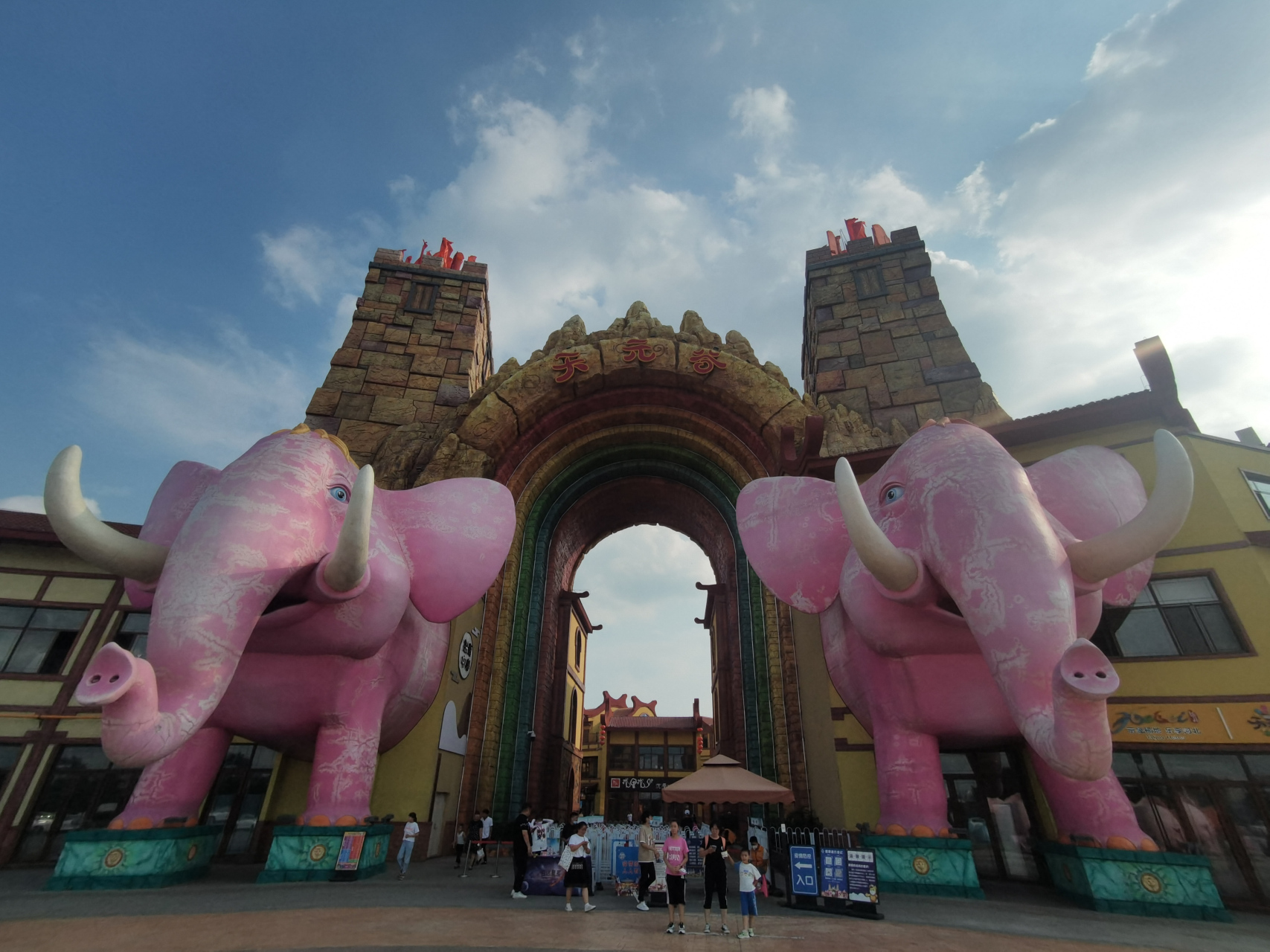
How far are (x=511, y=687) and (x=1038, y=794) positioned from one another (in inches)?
385

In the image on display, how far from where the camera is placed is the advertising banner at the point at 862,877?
20.5 ft

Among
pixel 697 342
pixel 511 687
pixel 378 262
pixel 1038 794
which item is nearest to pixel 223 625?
pixel 511 687

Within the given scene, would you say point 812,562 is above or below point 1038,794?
above

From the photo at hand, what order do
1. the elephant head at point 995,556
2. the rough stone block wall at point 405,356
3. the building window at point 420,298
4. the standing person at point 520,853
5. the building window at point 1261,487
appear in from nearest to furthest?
1. the elephant head at point 995,556
2. the standing person at point 520,853
3. the building window at point 1261,487
4. the rough stone block wall at point 405,356
5. the building window at point 420,298

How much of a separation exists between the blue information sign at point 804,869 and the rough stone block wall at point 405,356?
11.2 m

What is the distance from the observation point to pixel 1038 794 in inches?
336

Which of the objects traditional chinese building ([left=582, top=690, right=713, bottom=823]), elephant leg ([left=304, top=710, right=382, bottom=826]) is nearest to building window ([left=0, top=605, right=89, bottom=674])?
elephant leg ([left=304, top=710, right=382, bottom=826])

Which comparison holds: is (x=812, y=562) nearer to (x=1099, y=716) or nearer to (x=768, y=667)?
(x=1099, y=716)

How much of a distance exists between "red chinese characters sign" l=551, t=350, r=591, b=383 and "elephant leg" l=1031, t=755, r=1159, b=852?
1107 centimetres

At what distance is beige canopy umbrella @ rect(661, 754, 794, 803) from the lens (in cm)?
879

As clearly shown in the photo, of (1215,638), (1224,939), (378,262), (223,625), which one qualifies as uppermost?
(378,262)

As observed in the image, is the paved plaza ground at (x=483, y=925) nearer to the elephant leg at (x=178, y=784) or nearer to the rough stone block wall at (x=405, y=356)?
the elephant leg at (x=178, y=784)

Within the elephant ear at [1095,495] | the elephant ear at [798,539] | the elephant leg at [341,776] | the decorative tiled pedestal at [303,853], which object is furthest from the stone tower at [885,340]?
the decorative tiled pedestal at [303,853]

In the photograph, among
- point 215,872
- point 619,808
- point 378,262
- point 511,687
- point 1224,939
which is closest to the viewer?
point 1224,939
